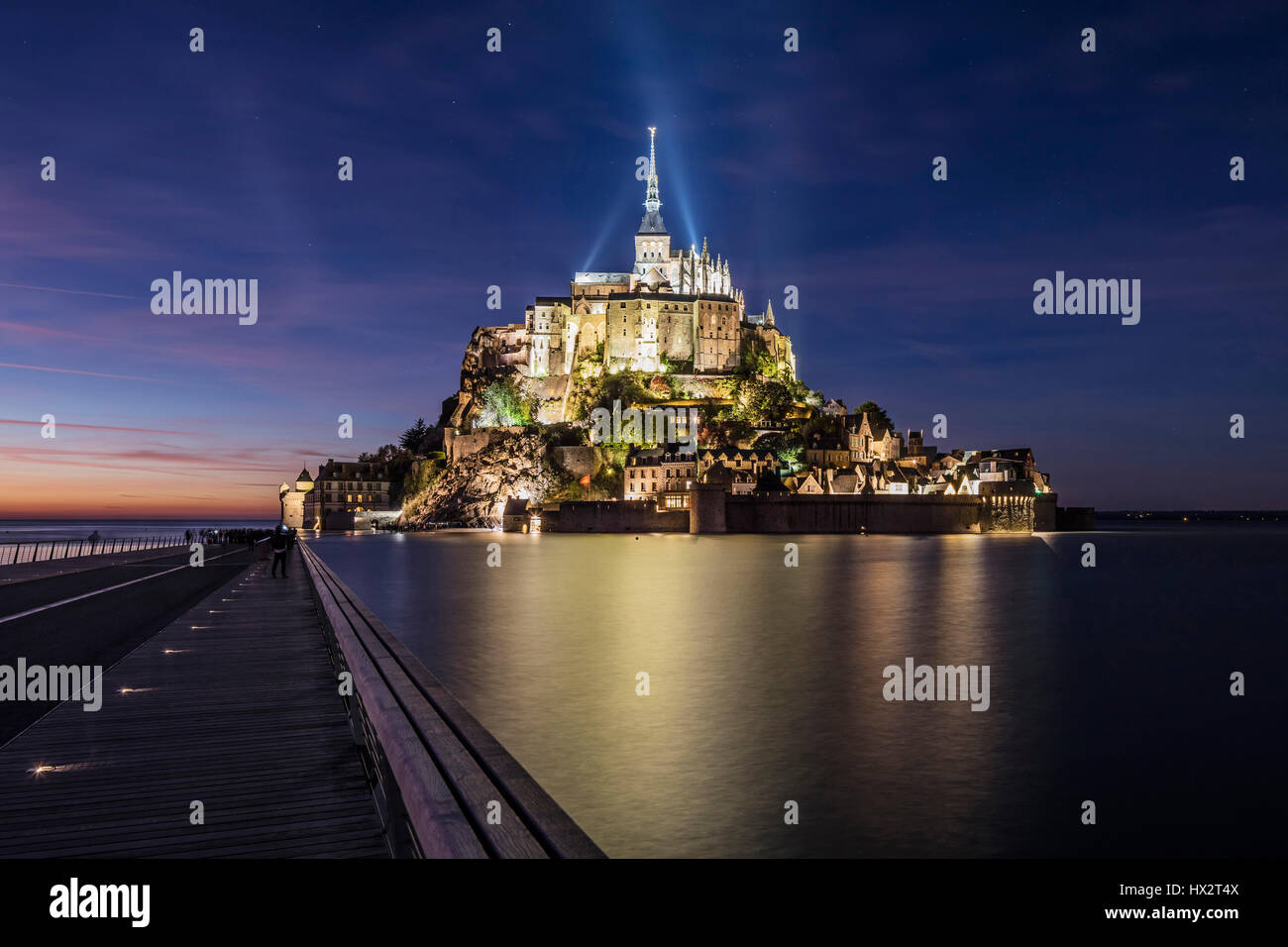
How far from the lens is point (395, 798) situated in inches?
204

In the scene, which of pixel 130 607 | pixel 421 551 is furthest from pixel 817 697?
pixel 421 551

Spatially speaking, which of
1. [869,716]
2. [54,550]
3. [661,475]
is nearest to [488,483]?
[661,475]

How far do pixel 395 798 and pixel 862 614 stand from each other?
90.7ft

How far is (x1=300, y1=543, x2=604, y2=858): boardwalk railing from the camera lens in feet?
13.3

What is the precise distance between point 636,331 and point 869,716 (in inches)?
4190

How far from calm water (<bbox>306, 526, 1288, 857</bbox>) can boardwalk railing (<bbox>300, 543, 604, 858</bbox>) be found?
10.4ft

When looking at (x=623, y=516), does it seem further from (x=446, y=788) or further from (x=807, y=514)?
(x=446, y=788)

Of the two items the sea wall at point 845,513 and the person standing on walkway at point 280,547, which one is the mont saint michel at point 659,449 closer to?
the sea wall at point 845,513

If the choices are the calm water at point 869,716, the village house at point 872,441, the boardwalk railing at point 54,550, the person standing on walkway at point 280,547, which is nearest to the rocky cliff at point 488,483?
the village house at point 872,441

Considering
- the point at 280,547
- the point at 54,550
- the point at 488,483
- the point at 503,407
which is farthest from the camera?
the point at 503,407

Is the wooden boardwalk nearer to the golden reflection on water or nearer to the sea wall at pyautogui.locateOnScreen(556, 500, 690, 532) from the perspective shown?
the golden reflection on water

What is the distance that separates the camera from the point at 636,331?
118875 mm

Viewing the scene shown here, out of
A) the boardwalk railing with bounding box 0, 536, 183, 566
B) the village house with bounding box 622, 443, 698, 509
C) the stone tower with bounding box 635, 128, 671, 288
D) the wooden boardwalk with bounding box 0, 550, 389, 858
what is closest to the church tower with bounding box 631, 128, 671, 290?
the stone tower with bounding box 635, 128, 671, 288

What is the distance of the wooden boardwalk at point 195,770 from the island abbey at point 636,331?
10895cm
